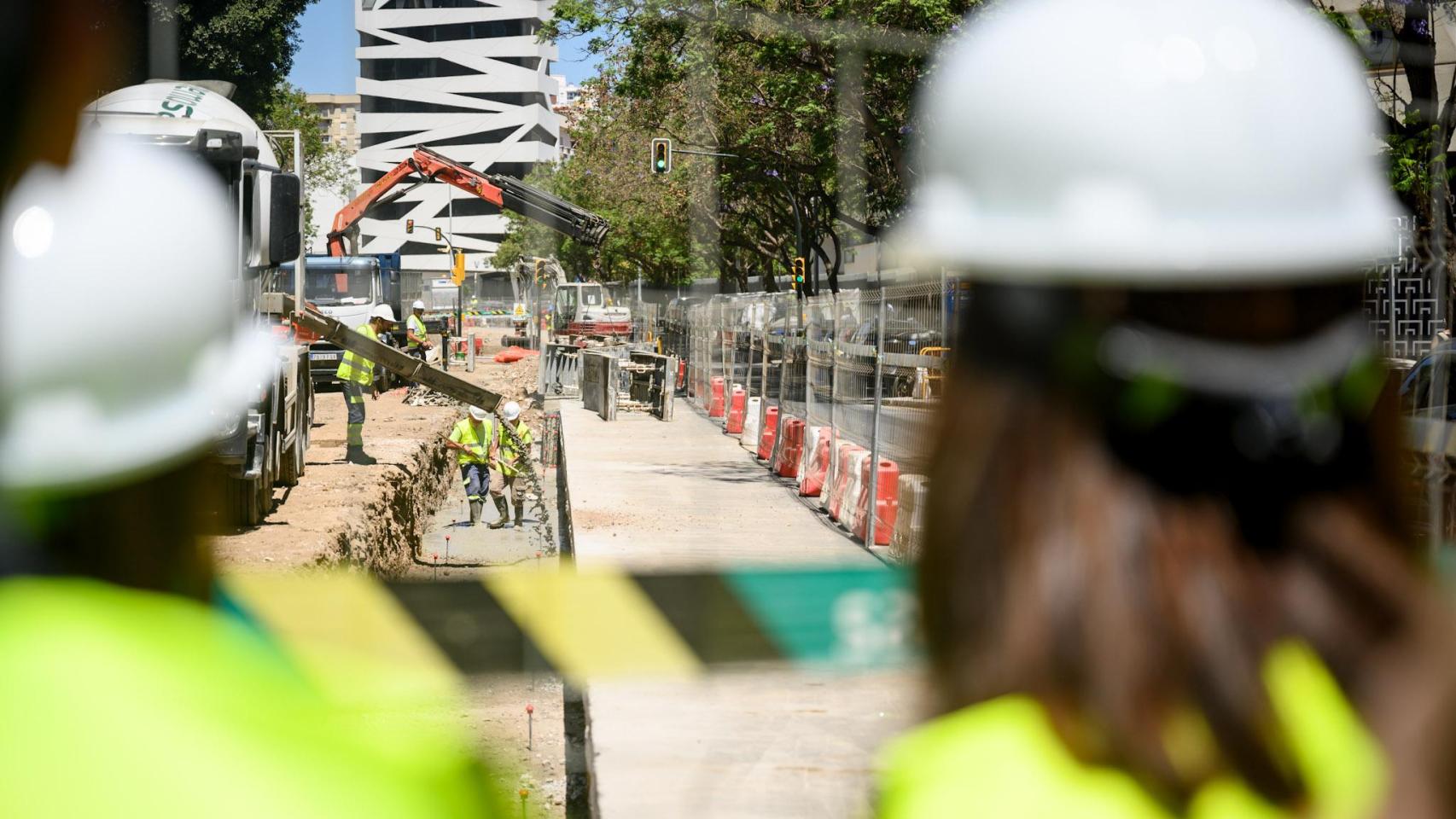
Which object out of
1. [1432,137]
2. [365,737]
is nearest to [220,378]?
[365,737]

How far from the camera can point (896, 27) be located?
14.0 meters

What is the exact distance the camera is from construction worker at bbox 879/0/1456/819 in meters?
0.92

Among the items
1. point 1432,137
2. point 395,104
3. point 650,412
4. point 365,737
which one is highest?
point 395,104

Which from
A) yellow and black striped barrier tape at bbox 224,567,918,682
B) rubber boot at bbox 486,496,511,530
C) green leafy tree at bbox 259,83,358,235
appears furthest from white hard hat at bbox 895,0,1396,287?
rubber boot at bbox 486,496,511,530

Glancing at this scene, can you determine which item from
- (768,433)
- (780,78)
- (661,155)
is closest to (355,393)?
(768,433)

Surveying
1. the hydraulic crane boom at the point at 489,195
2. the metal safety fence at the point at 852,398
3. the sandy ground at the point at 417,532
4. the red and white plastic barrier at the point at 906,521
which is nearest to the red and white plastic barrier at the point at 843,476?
the metal safety fence at the point at 852,398

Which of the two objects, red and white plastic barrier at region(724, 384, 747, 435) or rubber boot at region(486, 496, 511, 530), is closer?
rubber boot at region(486, 496, 511, 530)

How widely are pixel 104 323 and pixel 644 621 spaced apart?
238 cm

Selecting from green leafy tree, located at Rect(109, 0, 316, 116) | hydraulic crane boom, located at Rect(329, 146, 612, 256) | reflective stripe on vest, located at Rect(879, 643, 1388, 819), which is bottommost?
reflective stripe on vest, located at Rect(879, 643, 1388, 819)

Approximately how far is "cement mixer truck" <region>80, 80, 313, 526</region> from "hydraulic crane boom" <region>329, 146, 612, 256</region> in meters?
9.72

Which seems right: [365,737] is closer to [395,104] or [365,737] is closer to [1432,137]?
[1432,137]

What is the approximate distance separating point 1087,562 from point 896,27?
44.7ft

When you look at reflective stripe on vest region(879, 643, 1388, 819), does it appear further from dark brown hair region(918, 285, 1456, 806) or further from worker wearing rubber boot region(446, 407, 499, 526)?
worker wearing rubber boot region(446, 407, 499, 526)

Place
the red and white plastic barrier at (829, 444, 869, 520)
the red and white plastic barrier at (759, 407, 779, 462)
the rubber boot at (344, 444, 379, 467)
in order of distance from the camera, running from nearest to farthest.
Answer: the red and white plastic barrier at (829, 444, 869, 520)
the rubber boot at (344, 444, 379, 467)
the red and white plastic barrier at (759, 407, 779, 462)
